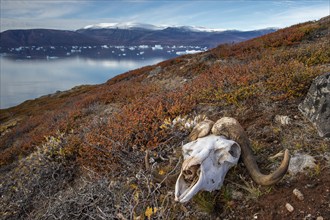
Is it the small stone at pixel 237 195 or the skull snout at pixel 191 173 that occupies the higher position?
the skull snout at pixel 191 173

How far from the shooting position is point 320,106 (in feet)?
16.9

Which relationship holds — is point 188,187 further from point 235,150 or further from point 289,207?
point 289,207

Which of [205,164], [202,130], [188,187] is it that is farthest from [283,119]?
[188,187]

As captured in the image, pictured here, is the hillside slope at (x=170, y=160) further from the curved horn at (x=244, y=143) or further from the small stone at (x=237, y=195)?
the curved horn at (x=244, y=143)

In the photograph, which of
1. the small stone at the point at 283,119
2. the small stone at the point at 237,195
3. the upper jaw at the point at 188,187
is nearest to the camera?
the upper jaw at the point at 188,187

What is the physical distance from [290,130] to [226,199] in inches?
97.0

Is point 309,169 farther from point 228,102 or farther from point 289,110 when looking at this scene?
point 228,102

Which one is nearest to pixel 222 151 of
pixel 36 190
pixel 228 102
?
pixel 228 102

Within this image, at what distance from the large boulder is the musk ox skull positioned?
1920mm

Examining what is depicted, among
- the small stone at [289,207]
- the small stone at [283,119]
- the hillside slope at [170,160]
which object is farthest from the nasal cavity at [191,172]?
the small stone at [283,119]

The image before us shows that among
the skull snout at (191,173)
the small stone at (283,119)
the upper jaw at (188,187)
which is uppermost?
the small stone at (283,119)

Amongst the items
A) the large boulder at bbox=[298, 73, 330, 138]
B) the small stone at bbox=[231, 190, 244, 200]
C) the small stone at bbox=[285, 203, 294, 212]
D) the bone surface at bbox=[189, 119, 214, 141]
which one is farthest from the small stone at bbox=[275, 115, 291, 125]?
the small stone at bbox=[285, 203, 294, 212]

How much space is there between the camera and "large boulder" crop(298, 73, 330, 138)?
193 inches

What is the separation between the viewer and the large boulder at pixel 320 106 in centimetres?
490
